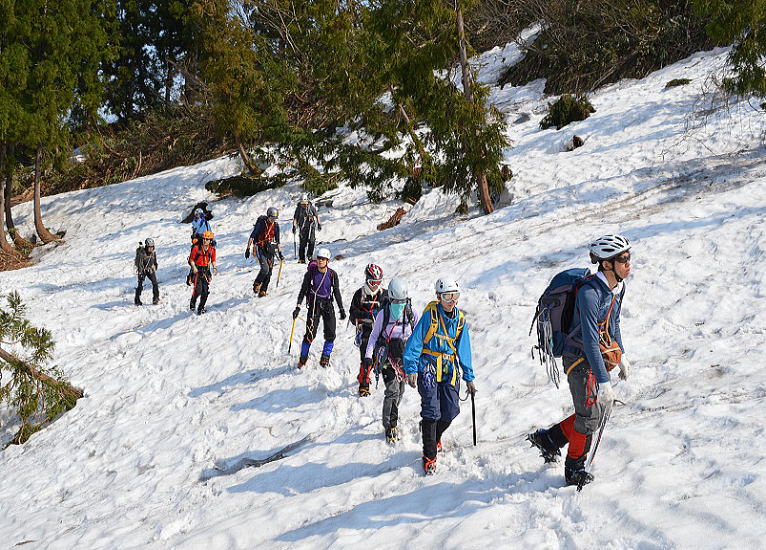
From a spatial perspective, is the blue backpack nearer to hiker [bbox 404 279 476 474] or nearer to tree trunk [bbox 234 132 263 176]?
hiker [bbox 404 279 476 474]

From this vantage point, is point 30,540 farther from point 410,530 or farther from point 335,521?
point 410,530

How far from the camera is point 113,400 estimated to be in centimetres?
1098

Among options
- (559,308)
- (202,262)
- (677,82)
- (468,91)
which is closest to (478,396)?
(559,308)

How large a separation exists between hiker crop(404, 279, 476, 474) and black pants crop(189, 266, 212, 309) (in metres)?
9.19

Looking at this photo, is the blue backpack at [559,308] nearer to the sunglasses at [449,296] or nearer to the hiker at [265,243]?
the sunglasses at [449,296]

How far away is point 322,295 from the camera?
9.57 m

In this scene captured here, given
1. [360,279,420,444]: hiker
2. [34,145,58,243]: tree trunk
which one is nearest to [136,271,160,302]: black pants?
[360,279,420,444]: hiker

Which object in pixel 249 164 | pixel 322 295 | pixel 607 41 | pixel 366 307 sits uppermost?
pixel 607 41

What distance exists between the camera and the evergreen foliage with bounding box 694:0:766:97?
12.0 metres

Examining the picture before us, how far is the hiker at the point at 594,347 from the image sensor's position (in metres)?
Answer: 4.52

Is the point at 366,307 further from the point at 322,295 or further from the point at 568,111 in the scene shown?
the point at 568,111

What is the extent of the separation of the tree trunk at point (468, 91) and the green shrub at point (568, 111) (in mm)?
5931

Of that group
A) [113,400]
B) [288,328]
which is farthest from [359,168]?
[113,400]

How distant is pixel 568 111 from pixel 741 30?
27.9 ft
